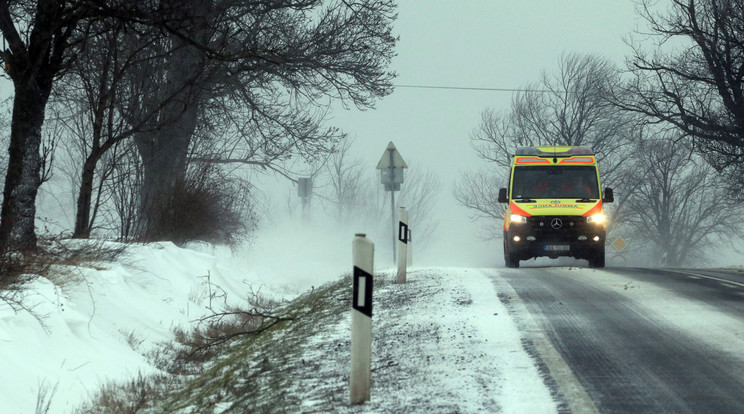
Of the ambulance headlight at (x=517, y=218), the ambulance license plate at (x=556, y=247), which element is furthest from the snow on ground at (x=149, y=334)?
the ambulance headlight at (x=517, y=218)

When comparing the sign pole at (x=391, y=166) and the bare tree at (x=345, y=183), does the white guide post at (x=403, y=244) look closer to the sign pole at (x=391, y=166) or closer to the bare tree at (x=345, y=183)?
the sign pole at (x=391, y=166)

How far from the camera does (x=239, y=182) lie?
20.4 metres

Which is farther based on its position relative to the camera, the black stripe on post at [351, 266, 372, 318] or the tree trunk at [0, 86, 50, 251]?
the tree trunk at [0, 86, 50, 251]

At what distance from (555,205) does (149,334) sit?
1005cm

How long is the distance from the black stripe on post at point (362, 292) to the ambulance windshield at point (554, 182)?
40.6ft

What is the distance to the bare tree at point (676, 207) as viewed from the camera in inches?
2143

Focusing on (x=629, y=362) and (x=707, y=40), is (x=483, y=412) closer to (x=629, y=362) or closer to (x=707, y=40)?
(x=629, y=362)

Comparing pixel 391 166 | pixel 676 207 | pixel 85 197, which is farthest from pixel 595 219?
pixel 676 207

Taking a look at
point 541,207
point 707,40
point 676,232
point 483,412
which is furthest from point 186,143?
point 676,232

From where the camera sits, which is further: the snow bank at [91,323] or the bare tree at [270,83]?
the bare tree at [270,83]

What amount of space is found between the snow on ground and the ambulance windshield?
5084mm

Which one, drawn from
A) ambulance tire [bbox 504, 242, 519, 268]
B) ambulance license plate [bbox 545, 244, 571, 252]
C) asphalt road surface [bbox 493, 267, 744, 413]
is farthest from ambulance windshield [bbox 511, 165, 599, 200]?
asphalt road surface [bbox 493, 267, 744, 413]

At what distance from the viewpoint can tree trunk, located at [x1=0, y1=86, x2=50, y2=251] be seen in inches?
442

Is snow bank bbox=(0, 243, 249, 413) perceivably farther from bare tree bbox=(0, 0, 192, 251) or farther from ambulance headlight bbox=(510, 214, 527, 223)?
ambulance headlight bbox=(510, 214, 527, 223)
